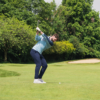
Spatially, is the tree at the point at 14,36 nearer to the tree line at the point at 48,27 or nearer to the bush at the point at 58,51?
the tree line at the point at 48,27

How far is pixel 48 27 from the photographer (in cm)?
4478

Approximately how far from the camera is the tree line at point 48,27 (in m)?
32.6

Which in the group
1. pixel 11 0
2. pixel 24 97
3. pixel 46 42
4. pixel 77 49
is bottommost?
pixel 77 49

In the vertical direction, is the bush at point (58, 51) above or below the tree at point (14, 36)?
below

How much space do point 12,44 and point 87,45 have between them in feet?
101

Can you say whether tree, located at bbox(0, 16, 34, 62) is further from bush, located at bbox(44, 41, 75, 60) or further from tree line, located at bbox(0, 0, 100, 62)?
bush, located at bbox(44, 41, 75, 60)

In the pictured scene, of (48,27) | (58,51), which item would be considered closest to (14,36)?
(58,51)

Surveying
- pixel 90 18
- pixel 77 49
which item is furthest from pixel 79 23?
pixel 77 49

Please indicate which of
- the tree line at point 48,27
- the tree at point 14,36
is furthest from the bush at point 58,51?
the tree at point 14,36

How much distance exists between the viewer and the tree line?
107ft

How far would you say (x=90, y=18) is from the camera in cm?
5675

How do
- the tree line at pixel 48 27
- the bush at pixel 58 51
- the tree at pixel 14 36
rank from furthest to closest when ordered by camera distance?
the bush at pixel 58 51 → the tree line at pixel 48 27 → the tree at pixel 14 36

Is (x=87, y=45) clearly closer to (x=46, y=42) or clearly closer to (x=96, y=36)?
(x=96, y=36)

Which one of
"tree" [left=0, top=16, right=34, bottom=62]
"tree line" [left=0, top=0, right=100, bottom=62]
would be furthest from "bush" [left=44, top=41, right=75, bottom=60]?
"tree" [left=0, top=16, right=34, bottom=62]
